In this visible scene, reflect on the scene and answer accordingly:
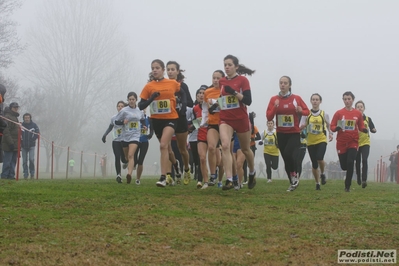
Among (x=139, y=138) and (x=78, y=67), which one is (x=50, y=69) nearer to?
(x=78, y=67)

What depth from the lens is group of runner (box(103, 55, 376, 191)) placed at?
10359mm

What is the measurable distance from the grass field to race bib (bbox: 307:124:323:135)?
185 inches

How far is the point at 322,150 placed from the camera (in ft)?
47.4

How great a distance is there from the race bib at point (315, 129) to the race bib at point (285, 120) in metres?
2.99

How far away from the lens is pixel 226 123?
10.4m

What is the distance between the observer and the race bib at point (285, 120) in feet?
37.5

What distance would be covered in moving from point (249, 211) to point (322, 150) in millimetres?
6697

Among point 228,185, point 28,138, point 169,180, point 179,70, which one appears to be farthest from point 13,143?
point 228,185

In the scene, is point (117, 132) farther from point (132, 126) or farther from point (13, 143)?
point (13, 143)

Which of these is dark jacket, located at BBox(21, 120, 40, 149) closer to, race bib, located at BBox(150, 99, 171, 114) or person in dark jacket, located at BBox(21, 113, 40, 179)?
person in dark jacket, located at BBox(21, 113, 40, 179)

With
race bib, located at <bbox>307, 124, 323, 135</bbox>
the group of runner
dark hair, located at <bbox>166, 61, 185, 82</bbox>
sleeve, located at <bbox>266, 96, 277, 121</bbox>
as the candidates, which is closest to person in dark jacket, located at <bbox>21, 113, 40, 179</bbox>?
the group of runner

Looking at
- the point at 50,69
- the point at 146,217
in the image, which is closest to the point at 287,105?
the point at 146,217

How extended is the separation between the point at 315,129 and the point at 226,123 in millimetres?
4585

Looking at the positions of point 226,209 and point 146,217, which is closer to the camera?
point 146,217
